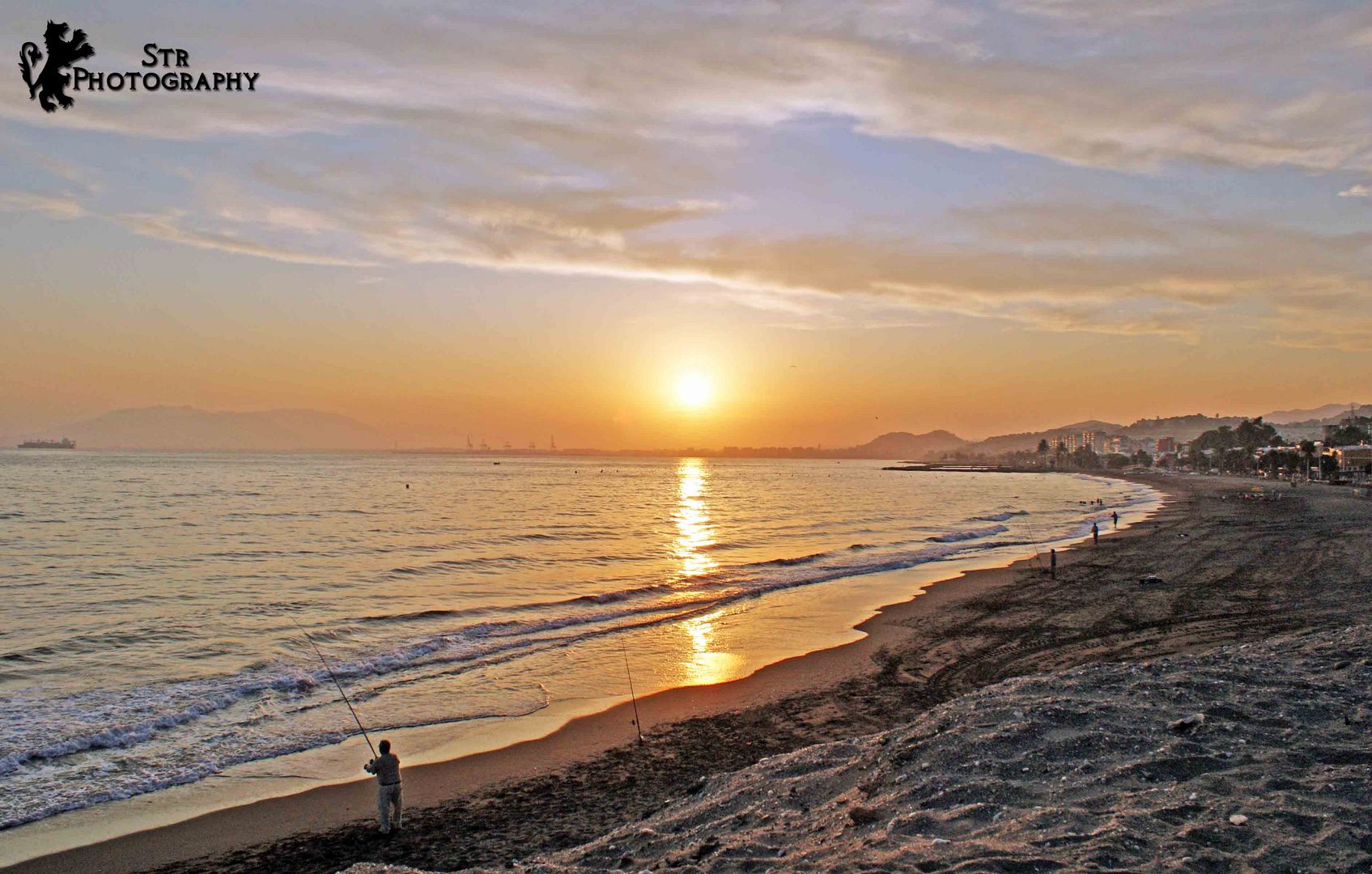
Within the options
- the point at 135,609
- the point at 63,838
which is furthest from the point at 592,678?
the point at 135,609

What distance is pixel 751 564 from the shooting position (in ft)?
117

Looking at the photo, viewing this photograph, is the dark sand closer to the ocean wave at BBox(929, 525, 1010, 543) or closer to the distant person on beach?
the distant person on beach

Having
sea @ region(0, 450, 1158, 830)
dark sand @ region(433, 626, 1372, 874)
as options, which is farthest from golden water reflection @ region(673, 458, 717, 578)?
dark sand @ region(433, 626, 1372, 874)

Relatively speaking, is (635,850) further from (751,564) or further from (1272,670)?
(751,564)

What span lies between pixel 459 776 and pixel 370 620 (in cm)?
1314

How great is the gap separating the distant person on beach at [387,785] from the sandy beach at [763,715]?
23cm

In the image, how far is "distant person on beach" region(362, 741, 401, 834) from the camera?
9.59 m

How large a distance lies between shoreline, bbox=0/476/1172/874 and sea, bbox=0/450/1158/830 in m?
0.73

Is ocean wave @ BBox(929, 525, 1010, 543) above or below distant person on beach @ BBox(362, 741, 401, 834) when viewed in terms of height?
below

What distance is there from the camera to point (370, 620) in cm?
2328

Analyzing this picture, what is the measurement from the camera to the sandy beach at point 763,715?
937 cm

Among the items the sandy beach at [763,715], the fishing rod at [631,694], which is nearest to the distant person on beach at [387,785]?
the sandy beach at [763,715]

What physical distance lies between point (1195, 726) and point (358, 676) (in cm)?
1524

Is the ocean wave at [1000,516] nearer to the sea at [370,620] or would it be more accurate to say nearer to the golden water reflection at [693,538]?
the sea at [370,620]
